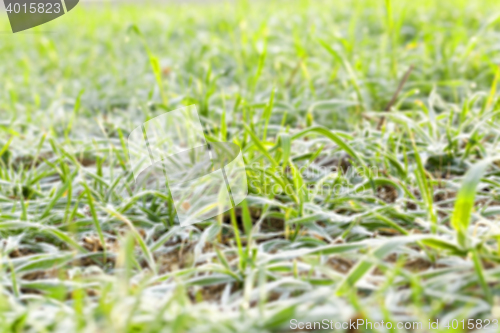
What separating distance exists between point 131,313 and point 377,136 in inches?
41.2

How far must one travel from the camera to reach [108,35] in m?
3.55

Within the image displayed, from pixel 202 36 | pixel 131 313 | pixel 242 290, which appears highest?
pixel 202 36

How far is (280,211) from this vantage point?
1312mm

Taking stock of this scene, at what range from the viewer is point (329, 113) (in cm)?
203

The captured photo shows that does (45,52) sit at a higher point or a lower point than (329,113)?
higher

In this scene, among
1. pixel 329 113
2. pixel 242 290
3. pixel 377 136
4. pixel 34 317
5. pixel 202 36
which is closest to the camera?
pixel 34 317

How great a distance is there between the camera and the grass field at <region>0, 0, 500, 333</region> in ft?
2.77

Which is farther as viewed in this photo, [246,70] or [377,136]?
[246,70]

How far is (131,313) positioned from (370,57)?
72.4 inches

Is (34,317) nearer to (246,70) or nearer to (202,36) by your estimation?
(246,70)

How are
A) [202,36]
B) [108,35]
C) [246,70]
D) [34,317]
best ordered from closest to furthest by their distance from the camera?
[34,317] < [246,70] < [202,36] < [108,35]

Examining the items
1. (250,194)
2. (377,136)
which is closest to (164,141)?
(250,194)

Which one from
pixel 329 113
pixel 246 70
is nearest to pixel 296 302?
pixel 329 113

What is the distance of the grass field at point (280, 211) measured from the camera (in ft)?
2.77
